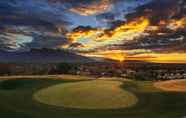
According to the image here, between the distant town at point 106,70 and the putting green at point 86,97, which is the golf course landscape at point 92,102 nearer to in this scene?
the putting green at point 86,97

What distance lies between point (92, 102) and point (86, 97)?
2119mm

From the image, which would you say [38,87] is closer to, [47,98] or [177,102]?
[47,98]

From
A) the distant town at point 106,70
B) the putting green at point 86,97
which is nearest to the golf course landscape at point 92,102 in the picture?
the putting green at point 86,97

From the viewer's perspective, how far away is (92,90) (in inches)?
1626

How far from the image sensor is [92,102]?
120 ft

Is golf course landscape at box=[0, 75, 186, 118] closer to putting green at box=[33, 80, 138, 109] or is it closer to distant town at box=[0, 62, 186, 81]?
putting green at box=[33, 80, 138, 109]

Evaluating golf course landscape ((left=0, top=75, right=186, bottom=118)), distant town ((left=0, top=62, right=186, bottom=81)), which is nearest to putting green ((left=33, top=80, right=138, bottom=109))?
golf course landscape ((left=0, top=75, right=186, bottom=118))

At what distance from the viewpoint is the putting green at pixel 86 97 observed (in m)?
35.3

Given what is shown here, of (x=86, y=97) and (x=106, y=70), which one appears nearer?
(x=86, y=97)

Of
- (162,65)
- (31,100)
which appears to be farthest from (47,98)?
(162,65)

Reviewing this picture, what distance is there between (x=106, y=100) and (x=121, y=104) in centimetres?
210

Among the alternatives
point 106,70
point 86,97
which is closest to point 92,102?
point 86,97

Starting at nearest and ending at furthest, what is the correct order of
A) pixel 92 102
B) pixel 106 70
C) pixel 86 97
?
pixel 92 102, pixel 86 97, pixel 106 70

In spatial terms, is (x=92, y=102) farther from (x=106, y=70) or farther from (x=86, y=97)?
(x=106, y=70)
